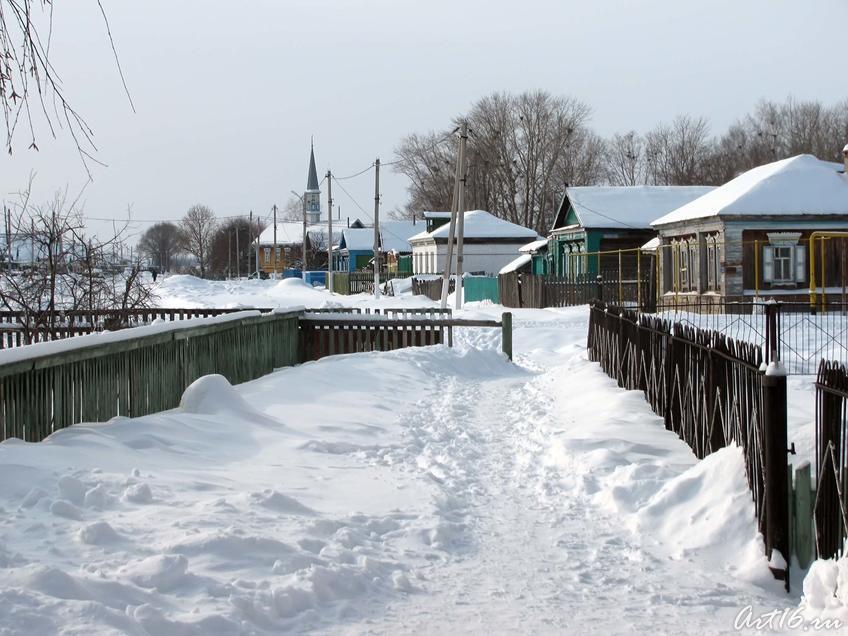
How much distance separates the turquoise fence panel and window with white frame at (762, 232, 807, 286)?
1800 cm

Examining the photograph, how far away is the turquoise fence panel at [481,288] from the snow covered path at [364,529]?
37612 mm

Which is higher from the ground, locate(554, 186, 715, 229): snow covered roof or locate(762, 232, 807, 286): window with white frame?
locate(554, 186, 715, 229): snow covered roof

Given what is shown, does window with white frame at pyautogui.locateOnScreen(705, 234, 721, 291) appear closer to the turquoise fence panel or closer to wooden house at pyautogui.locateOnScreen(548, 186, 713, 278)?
wooden house at pyautogui.locateOnScreen(548, 186, 713, 278)

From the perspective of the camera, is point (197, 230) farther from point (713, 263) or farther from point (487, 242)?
point (713, 263)

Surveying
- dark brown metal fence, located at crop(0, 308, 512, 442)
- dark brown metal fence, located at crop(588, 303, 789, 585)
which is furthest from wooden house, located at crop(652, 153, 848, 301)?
dark brown metal fence, located at crop(588, 303, 789, 585)

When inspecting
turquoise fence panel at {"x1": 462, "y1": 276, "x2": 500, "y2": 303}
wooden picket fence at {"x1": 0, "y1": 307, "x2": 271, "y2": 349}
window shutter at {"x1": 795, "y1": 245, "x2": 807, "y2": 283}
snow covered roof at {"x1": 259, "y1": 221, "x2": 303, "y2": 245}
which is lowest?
wooden picket fence at {"x1": 0, "y1": 307, "x2": 271, "y2": 349}

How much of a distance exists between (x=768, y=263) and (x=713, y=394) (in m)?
23.6

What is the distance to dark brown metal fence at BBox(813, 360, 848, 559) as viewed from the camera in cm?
521

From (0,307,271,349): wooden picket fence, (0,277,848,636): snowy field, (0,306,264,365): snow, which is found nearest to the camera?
(0,277,848,636): snowy field

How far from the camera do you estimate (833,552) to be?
5.41 m

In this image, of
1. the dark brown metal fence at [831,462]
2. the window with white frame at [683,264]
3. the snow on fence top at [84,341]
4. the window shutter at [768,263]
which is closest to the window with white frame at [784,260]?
the window shutter at [768,263]

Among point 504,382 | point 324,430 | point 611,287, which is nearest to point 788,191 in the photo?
point 611,287

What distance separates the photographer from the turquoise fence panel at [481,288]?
157 feet

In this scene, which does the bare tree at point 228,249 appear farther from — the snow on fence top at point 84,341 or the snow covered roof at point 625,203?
the snow on fence top at point 84,341
